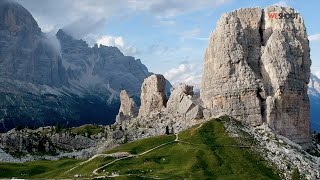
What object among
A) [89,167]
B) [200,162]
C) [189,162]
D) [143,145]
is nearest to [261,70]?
[143,145]

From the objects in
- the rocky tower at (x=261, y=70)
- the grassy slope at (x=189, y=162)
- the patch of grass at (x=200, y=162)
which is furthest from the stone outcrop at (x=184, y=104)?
the patch of grass at (x=200, y=162)

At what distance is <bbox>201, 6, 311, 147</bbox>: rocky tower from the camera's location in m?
145

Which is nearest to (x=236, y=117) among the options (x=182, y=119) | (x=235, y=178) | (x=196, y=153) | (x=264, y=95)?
(x=264, y=95)

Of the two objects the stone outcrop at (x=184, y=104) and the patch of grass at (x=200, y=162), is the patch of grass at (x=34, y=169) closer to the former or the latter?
the patch of grass at (x=200, y=162)

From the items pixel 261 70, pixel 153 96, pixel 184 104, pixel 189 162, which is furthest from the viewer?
pixel 153 96

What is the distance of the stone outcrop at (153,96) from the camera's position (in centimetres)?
19075

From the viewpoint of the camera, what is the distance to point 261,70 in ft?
498

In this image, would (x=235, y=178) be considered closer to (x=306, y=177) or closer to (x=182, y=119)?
(x=306, y=177)

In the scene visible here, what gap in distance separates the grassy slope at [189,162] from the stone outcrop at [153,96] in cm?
6325

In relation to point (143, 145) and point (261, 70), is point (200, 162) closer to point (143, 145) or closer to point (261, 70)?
point (143, 145)

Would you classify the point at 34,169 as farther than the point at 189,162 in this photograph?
Yes

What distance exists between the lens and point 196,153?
112m

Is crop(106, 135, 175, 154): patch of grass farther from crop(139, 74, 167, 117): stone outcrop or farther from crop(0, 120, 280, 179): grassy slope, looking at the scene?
crop(139, 74, 167, 117): stone outcrop

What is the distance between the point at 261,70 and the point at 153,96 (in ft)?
170
